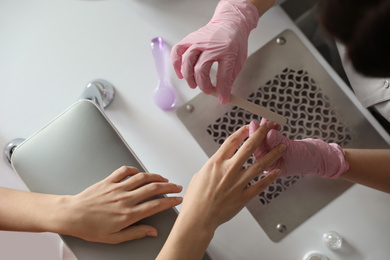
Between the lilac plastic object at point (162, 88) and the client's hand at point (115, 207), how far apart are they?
0.24 metres

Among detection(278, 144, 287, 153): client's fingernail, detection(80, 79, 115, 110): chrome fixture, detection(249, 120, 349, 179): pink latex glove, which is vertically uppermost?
detection(80, 79, 115, 110): chrome fixture

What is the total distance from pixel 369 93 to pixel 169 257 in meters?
0.59

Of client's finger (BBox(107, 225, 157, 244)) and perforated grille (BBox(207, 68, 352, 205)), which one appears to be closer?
client's finger (BBox(107, 225, 157, 244))

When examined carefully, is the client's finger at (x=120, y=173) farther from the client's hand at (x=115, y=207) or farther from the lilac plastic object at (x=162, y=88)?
the lilac plastic object at (x=162, y=88)

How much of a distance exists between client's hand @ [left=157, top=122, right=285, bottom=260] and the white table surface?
0.46ft

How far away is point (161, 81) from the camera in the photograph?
91cm

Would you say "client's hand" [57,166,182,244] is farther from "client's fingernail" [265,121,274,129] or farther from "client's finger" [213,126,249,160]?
"client's fingernail" [265,121,274,129]

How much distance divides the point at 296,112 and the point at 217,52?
26 centimetres

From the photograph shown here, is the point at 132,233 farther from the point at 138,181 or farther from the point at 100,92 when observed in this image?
the point at 100,92

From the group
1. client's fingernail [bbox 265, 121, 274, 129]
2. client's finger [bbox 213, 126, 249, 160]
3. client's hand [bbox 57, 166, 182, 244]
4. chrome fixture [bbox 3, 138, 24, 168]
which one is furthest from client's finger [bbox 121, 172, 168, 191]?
chrome fixture [bbox 3, 138, 24, 168]

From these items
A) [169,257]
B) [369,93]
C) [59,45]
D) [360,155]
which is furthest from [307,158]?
[59,45]

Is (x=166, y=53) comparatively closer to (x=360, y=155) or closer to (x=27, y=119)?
(x=27, y=119)

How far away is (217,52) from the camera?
0.79m

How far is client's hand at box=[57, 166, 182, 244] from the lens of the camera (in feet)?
2.27
